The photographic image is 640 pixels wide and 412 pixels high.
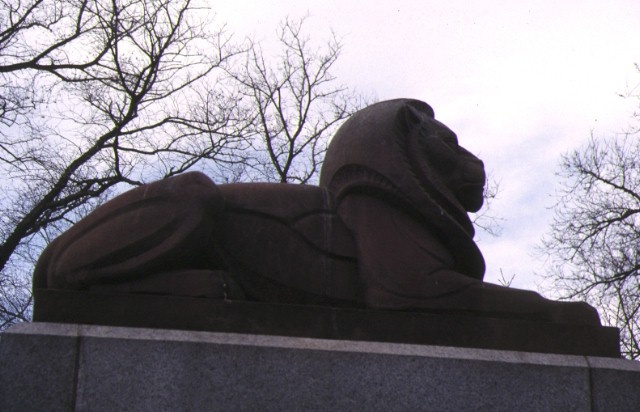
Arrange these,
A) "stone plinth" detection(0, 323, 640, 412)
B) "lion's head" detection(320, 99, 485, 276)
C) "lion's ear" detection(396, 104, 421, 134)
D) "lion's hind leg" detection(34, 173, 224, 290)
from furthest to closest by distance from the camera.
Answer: "lion's ear" detection(396, 104, 421, 134), "lion's head" detection(320, 99, 485, 276), "lion's hind leg" detection(34, 173, 224, 290), "stone plinth" detection(0, 323, 640, 412)

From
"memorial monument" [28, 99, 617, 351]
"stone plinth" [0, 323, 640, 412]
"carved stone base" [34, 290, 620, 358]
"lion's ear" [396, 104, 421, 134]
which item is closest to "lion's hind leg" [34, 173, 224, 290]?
"memorial monument" [28, 99, 617, 351]

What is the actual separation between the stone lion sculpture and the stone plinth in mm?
351

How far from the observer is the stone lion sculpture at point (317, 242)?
4488mm

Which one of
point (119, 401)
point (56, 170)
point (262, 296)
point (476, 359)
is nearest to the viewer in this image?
point (119, 401)

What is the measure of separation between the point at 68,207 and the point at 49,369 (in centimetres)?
1117

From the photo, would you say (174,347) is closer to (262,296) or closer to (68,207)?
(262,296)

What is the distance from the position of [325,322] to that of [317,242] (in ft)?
1.64

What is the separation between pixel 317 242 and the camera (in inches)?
185

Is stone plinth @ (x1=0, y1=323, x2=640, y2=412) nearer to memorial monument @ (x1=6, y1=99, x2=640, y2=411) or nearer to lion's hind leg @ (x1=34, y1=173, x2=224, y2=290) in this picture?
memorial monument @ (x1=6, y1=99, x2=640, y2=411)

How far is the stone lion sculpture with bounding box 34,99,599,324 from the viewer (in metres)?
4.49

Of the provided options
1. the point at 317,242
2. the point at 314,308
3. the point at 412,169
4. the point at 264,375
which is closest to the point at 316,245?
the point at 317,242

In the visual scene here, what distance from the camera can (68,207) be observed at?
14.7 meters

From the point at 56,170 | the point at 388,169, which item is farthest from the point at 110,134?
the point at 388,169

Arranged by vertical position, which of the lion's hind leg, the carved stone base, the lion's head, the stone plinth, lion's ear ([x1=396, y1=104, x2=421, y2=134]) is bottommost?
the stone plinth
